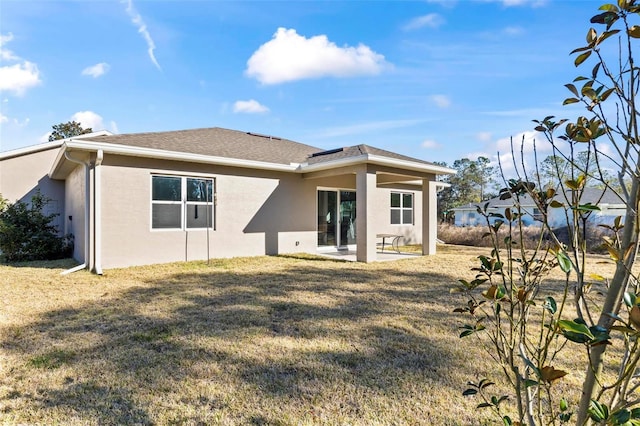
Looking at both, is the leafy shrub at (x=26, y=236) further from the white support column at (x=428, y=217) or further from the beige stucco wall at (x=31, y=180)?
the white support column at (x=428, y=217)

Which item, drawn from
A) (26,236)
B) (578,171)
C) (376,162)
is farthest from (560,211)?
(26,236)

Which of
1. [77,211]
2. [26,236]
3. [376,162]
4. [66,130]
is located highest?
[66,130]

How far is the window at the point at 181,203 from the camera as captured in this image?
9.18 m

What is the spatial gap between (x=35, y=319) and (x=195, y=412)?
3.77 meters

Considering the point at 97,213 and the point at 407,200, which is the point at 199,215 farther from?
the point at 407,200

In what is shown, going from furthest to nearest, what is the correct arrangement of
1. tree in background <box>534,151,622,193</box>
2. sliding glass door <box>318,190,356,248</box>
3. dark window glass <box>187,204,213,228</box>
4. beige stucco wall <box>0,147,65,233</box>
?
1. beige stucco wall <box>0,147,65,233</box>
2. sliding glass door <box>318,190,356,248</box>
3. dark window glass <box>187,204,213,228</box>
4. tree in background <box>534,151,622,193</box>

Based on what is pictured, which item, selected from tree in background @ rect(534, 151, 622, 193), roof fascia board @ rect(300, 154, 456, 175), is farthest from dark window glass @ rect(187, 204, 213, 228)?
tree in background @ rect(534, 151, 622, 193)

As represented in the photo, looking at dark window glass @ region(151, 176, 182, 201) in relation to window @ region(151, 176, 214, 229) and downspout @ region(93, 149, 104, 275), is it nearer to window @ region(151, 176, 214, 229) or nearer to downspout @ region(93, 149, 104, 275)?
window @ region(151, 176, 214, 229)

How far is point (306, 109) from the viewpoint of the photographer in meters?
15.9

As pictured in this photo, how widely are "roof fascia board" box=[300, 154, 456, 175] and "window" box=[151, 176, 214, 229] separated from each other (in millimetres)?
3149

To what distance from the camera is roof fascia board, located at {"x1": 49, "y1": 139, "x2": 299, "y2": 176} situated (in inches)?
308

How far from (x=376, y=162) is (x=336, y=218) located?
3.97 m

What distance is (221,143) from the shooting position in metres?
11.7

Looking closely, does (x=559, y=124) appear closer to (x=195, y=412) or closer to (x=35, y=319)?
(x=195, y=412)
